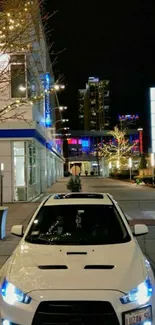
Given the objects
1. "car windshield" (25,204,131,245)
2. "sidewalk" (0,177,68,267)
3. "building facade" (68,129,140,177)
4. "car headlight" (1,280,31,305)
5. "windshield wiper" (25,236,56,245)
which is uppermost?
"building facade" (68,129,140,177)

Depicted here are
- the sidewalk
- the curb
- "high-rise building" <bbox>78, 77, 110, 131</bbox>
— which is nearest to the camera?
the sidewalk

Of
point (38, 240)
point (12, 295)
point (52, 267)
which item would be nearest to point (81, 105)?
point (38, 240)

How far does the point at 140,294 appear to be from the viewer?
152 inches

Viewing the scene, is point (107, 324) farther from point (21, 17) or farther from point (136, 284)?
point (21, 17)

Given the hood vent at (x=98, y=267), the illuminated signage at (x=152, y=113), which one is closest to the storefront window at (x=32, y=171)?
the hood vent at (x=98, y=267)

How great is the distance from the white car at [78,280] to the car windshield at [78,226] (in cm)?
1

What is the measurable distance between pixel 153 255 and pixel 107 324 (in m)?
5.63

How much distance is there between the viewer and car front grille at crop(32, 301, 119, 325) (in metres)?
3.62

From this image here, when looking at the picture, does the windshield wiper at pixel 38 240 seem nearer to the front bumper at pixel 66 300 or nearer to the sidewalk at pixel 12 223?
the front bumper at pixel 66 300

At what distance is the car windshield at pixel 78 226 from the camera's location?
201 inches

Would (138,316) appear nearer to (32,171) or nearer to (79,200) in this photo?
(79,200)

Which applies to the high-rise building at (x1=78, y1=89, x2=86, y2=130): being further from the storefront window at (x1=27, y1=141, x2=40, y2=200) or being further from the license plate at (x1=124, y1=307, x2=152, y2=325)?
the license plate at (x1=124, y1=307, x2=152, y2=325)

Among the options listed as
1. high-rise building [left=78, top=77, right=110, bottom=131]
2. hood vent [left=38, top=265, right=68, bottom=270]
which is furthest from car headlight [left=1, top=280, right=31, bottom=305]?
high-rise building [left=78, top=77, right=110, bottom=131]

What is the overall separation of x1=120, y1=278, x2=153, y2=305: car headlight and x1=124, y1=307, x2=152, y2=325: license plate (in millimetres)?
76
